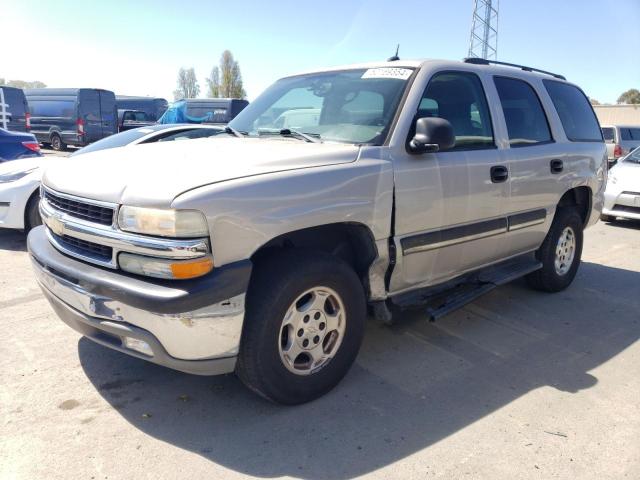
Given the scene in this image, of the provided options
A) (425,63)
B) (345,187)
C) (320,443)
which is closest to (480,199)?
(425,63)

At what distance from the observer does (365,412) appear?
9.81 feet

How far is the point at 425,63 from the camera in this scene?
3.68m

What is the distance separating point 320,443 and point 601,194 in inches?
169

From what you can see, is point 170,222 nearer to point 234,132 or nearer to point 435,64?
point 234,132

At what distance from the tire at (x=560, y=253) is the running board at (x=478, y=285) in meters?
0.22

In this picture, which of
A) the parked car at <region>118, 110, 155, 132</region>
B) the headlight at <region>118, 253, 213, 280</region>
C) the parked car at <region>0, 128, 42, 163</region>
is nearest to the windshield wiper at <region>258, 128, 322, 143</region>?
the headlight at <region>118, 253, 213, 280</region>

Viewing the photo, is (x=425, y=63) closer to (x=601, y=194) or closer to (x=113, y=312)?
(x=113, y=312)

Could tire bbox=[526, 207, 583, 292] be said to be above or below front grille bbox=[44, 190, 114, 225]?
below

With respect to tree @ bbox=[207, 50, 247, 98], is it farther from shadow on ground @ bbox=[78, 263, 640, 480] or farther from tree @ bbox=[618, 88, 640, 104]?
shadow on ground @ bbox=[78, 263, 640, 480]

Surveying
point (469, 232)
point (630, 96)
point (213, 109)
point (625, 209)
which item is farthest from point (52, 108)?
point (630, 96)

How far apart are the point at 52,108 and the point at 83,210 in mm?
21484

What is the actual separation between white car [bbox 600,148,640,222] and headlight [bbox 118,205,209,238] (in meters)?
8.17

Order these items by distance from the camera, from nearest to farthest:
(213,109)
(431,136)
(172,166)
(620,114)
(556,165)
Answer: (172,166) → (431,136) → (556,165) → (213,109) → (620,114)

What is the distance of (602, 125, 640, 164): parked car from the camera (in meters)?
16.2
